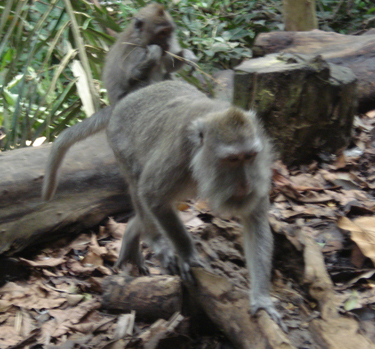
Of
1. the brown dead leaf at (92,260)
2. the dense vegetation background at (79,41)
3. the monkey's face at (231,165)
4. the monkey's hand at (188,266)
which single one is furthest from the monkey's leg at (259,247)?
the dense vegetation background at (79,41)

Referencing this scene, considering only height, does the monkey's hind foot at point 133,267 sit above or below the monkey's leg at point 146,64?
below

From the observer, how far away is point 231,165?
2.88 metres

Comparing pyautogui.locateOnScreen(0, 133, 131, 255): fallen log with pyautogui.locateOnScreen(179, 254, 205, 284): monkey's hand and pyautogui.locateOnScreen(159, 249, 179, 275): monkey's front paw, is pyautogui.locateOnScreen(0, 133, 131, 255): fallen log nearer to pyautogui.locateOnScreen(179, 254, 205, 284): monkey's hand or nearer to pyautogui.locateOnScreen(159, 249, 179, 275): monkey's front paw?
pyautogui.locateOnScreen(159, 249, 179, 275): monkey's front paw

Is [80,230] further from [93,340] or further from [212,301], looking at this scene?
[212,301]

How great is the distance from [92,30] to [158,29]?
109cm

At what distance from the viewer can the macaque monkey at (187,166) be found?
2.89 metres

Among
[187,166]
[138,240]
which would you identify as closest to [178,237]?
[187,166]

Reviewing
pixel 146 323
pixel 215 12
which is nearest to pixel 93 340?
pixel 146 323

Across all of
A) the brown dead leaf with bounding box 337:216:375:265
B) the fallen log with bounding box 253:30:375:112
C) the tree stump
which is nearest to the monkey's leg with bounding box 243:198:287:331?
the brown dead leaf with bounding box 337:216:375:265

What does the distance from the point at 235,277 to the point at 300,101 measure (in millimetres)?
2549

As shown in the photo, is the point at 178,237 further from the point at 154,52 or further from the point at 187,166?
the point at 154,52

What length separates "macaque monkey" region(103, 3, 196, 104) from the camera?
5523mm

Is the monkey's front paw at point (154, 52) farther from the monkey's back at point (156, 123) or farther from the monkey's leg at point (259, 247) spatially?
the monkey's leg at point (259, 247)

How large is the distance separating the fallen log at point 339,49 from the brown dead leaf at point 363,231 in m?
3.45
